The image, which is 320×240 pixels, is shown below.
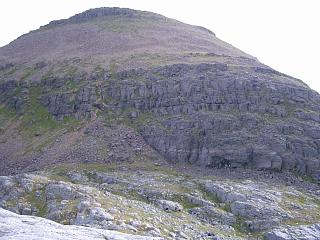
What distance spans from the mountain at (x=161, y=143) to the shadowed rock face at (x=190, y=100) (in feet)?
0.87

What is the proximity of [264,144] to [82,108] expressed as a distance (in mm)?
45326

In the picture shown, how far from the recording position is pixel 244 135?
82375mm

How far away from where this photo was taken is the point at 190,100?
309ft

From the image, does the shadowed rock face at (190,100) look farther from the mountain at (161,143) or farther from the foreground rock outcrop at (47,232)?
the foreground rock outcrop at (47,232)

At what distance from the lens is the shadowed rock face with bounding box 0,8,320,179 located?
80.9 m

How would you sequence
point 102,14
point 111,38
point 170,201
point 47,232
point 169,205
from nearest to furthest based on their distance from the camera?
1. point 47,232
2. point 169,205
3. point 170,201
4. point 111,38
5. point 102,14

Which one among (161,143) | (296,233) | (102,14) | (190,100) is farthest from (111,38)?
(296,233)

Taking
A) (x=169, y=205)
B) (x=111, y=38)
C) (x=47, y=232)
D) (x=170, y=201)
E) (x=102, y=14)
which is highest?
(x=102, y=14)

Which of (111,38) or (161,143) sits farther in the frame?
(111,38)

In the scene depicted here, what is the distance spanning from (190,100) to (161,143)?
579 inches

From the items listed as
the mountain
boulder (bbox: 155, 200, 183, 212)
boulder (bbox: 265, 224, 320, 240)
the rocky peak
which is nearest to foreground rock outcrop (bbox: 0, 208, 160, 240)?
the mountain

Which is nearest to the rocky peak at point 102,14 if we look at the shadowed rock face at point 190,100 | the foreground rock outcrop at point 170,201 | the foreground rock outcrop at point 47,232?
the shadowed rock face at point 190,100

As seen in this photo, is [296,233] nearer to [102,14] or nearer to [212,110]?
[212,110]

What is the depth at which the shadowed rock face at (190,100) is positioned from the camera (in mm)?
80875
